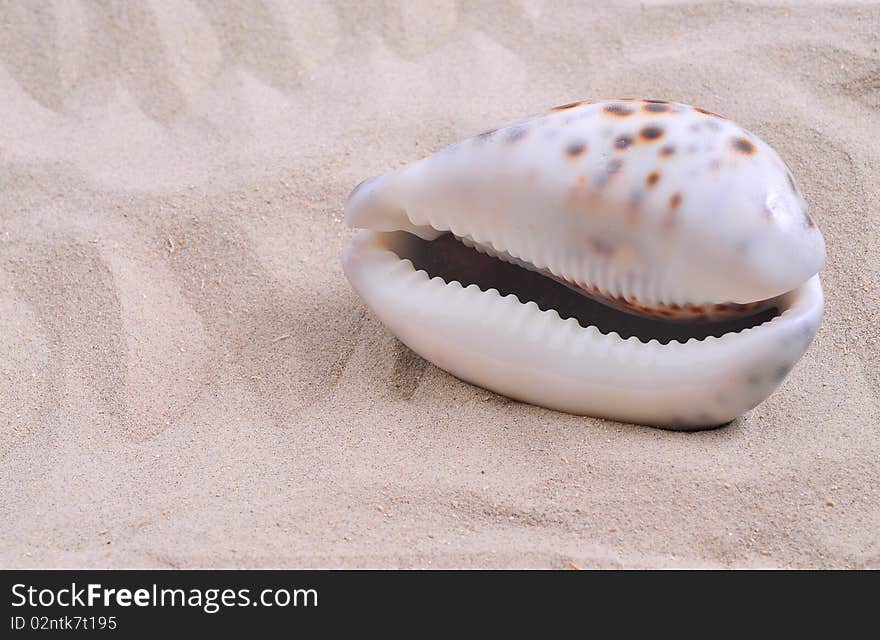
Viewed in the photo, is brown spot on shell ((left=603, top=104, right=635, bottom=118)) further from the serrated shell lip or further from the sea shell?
the serrated shell lip

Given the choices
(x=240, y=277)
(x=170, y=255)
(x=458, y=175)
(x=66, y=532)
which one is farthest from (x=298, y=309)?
(x=66, y=532)

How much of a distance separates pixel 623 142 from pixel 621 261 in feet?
0.45

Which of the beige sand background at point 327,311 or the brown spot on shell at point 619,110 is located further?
the brown spot on shell at point 619,110

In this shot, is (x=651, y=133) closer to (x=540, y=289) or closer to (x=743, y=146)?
(x=743, y=146)

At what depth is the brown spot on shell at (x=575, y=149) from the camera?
1.21 metres

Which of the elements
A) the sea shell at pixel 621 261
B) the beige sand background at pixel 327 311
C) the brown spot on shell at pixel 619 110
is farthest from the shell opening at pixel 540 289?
the brown spot on shell at pixel 619 110

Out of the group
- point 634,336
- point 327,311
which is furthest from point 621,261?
point 327,311

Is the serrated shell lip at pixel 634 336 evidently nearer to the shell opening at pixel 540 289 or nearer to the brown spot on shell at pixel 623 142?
the shell opening at pixel 540 289

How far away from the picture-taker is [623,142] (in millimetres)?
1204

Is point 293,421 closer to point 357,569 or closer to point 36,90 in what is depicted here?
point 357,569

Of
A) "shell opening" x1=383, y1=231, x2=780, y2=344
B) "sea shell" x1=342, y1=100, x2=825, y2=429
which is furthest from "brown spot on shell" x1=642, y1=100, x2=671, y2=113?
"shell opening" x1=383, y1=231, x2=780, y2=344

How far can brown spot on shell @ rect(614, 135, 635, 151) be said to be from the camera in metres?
1.20

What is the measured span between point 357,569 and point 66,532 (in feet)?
1.09

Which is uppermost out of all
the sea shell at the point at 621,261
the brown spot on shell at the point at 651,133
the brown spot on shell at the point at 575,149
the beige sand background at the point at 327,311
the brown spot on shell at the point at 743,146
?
the brown spot on shell at the point at 743,146
